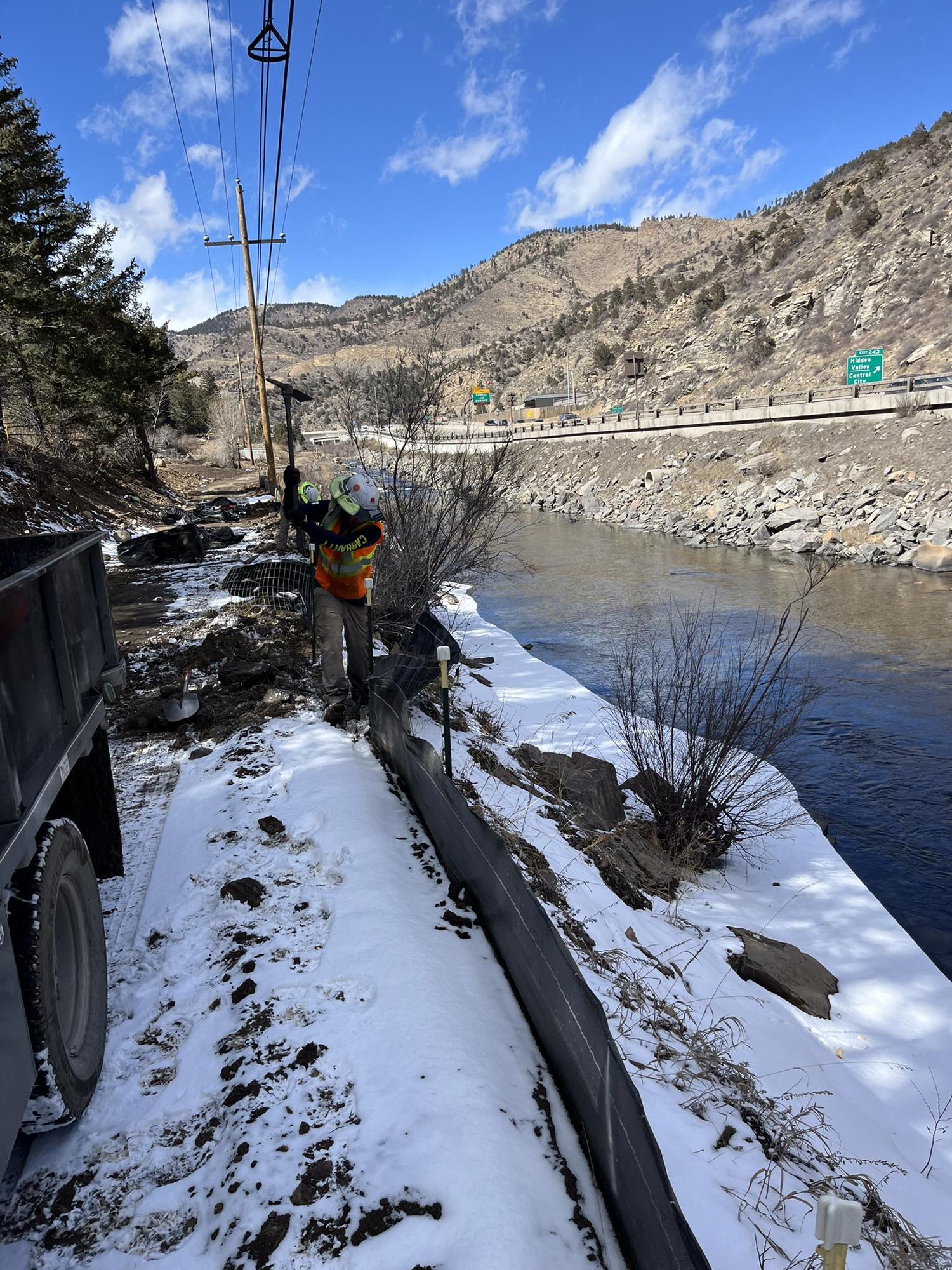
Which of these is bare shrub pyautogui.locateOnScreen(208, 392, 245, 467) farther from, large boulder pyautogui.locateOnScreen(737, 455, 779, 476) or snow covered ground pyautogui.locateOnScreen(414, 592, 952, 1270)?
snow covered ground pyautogui.locateOnScreen(414, 592, 952, 1270)

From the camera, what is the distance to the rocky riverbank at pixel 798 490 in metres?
22.5

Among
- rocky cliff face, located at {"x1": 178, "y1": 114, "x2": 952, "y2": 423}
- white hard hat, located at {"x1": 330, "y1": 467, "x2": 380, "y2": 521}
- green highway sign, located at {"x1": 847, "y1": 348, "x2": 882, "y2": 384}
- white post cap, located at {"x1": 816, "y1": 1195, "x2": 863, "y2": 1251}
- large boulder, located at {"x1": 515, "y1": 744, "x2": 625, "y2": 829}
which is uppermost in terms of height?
rocky cliff face, located at {"x1": 178, "y1": 114, "x2": 952, "y2": 423}

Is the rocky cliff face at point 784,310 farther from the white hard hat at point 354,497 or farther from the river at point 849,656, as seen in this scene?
the river at point 849,656

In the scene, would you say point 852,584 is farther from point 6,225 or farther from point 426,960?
point 6,225

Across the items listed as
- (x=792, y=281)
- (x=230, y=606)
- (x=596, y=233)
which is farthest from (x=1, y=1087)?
(x=596, y=233)

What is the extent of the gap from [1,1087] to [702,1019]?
3.83m

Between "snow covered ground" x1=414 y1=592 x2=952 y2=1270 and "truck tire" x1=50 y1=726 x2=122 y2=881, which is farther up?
"truck tire" x1=50 y1=726 x2=122 y2=881

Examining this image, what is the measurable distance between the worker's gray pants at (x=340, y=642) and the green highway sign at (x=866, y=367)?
28.1 m

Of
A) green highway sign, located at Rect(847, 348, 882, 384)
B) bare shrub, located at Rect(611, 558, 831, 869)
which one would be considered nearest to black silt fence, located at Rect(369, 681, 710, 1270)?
bare shrub, located at Rect(611, 558, 831, 869)

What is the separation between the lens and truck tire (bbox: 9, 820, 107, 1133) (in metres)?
2.27

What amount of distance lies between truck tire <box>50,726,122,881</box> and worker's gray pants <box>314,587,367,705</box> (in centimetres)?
278

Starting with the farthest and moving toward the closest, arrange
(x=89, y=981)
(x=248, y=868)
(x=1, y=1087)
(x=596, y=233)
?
(x=596, y=233)
(x=248, y=868)
(x=89, y=981)
(x=1, y=1087)

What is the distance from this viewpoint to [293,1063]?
118 inches

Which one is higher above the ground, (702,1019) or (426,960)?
(426,960)
